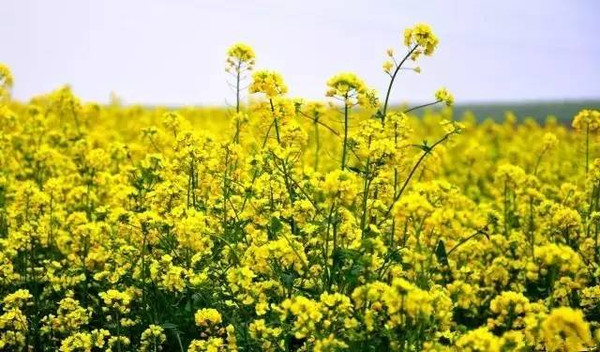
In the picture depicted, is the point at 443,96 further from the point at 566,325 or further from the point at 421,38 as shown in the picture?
the point at 566,325

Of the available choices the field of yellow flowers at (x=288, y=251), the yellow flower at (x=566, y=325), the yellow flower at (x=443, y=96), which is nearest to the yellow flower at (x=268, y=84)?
the field of yellow flowers at (x=288, y=251)

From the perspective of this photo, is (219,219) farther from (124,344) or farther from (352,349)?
(352,349)

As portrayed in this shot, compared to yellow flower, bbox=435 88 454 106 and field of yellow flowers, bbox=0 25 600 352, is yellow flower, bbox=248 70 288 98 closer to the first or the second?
field of yellow flowers, bbox=0 25 600 352

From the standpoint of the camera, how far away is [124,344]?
17.4 feet

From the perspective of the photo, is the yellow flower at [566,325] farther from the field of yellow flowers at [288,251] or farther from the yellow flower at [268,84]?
the yellow flower at [268,84]

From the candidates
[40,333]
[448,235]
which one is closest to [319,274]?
[40,333]

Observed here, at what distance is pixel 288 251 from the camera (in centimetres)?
457

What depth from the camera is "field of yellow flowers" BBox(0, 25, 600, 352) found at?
4129 millimetres

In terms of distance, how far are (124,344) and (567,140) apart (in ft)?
51.8

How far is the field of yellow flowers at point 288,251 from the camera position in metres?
4.13

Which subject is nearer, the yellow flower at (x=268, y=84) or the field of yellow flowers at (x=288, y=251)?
the field of yellow flowers at (x=288, y=251)

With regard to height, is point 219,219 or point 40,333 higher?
point 219,219

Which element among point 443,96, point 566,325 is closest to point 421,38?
point 443,96

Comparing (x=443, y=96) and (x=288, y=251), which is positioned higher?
(x=443, y=96)
